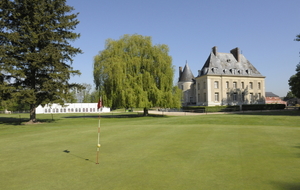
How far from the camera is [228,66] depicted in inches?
2571

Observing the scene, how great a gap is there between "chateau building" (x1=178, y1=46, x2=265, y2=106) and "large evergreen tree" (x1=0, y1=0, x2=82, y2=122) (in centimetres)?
4084

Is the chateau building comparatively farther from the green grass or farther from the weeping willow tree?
the green grass

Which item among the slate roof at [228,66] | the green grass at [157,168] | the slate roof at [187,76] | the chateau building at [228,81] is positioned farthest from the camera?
the slate roof at [187,76]

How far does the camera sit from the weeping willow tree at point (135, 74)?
33406mm

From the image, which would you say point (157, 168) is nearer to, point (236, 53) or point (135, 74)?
point (135, 74)

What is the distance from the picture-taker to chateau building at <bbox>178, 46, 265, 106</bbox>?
6291 cm

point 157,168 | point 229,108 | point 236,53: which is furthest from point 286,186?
point 236,53

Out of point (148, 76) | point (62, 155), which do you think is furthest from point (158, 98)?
point (62, 155)

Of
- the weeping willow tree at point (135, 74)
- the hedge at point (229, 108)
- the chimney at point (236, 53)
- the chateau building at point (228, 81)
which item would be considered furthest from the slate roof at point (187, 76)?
the weeping willow tree at point (135, 74)

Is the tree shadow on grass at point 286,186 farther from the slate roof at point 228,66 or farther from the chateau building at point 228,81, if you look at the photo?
the slate roof at point 228,66

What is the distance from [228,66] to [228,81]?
4.46 m

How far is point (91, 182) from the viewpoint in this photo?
5.37 metres

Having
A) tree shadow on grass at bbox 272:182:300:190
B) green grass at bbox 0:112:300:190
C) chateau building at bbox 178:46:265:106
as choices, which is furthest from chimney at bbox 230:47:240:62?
tree shadow on grass at bbox 272:182:300:190

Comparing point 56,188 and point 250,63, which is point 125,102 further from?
point 250,63
